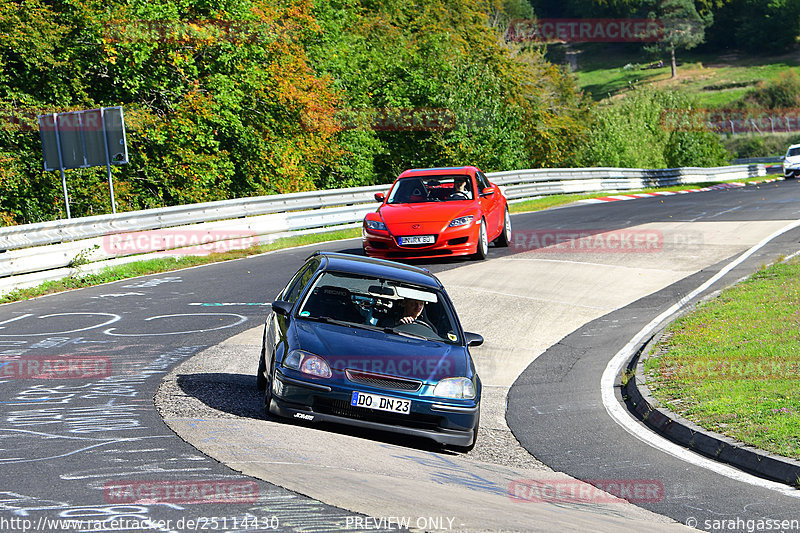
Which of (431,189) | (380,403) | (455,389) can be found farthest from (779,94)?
(380,403)

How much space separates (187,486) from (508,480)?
7.96 ft

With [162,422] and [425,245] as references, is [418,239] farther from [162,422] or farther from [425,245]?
[162,422]

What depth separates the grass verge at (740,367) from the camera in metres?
7.94

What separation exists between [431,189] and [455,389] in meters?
10.2

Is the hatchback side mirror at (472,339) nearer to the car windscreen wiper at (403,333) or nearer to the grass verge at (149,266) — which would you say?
the car windscreen wiper at (403,333)

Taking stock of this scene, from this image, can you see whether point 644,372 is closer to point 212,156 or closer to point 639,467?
point 639,467

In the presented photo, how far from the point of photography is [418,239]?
1622 cm

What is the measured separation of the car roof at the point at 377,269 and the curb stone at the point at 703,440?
2422 millimetres

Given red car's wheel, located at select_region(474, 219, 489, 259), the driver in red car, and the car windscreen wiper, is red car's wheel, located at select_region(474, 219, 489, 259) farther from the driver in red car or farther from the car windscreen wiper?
the car windscreen wiper

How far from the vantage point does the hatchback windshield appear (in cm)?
834

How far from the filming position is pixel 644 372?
405 inches

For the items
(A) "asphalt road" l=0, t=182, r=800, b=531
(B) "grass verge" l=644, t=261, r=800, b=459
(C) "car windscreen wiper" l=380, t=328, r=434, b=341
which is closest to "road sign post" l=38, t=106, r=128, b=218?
(A) "asphalt road" l=0, t=182, r=800, b=531

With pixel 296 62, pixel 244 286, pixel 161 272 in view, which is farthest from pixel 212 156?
pixel 244 286

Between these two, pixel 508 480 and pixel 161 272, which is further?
pixel 161 272
